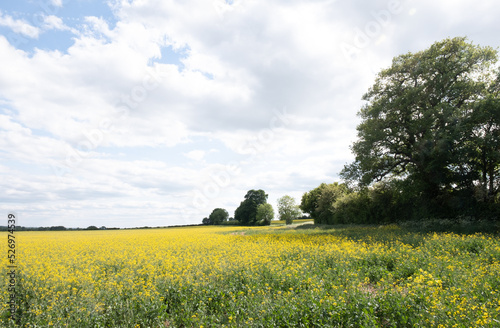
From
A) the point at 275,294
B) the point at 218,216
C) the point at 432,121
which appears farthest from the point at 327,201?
the point at 218,216

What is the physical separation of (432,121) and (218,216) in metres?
75.6

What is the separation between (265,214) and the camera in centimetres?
7169

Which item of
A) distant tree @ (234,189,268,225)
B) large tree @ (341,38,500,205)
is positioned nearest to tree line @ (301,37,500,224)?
large tree @ (341,38,500,205)

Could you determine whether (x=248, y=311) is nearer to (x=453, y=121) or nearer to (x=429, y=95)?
(x=453, y=121)

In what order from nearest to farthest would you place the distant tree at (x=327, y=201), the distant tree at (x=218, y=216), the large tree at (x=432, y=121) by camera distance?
the large tree at (x=432, y=121) → the distant tree at (x=327, y=201) → the distant tree at (x=218, y=216)

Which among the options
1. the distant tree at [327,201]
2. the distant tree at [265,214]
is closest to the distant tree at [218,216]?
the distant tree at [265,214]

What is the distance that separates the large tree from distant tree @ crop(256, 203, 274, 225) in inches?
1825

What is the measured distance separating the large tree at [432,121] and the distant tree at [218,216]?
6762 cm

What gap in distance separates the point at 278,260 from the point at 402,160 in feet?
67.0

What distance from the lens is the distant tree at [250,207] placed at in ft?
253

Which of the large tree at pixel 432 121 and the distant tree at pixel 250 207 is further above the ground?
the large tree at pixel 432 121

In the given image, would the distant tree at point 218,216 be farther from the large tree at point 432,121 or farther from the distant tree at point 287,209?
the large tree at point 432,121

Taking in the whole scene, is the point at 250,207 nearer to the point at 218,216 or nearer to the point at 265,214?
the point at 265,214

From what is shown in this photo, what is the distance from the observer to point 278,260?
10.9 metres
